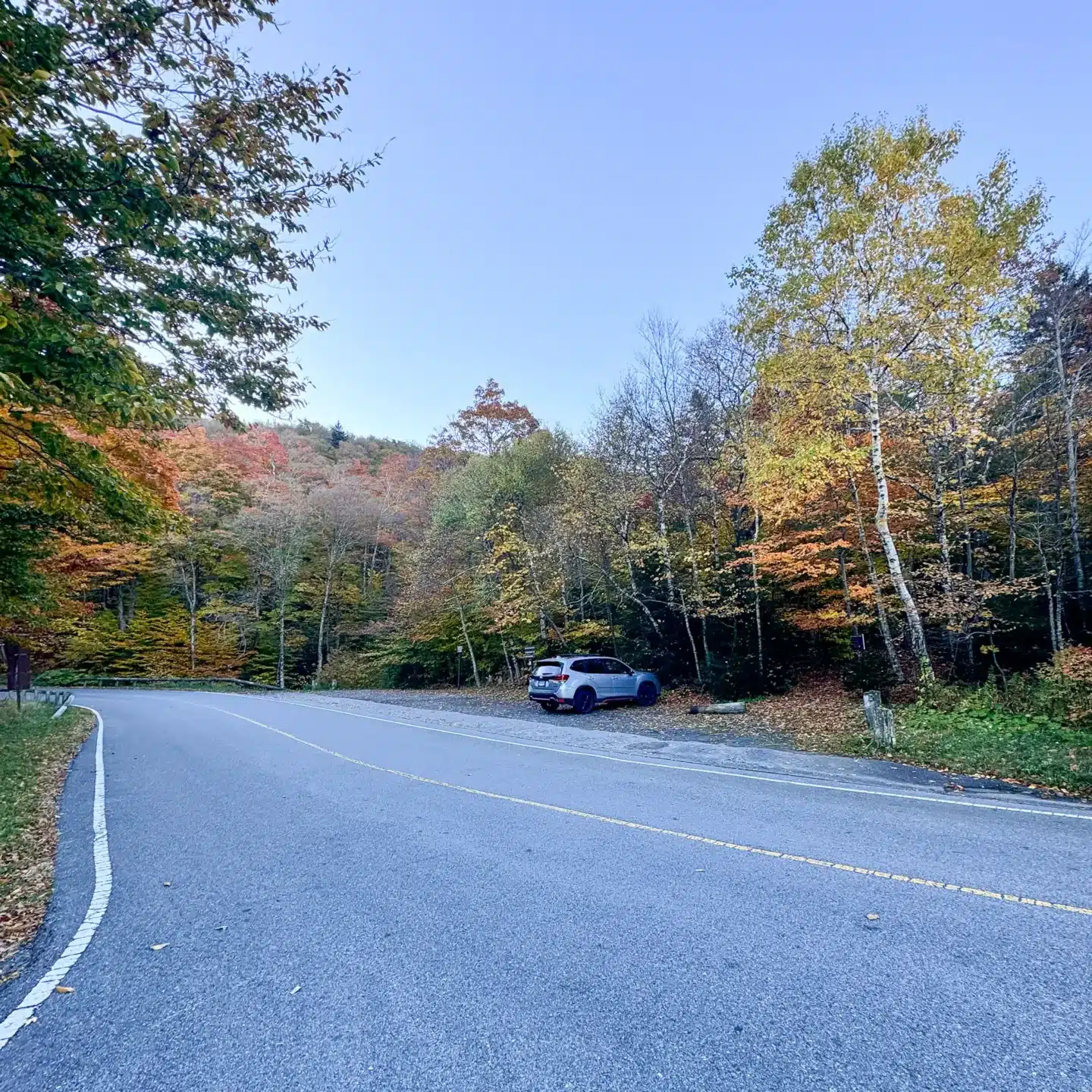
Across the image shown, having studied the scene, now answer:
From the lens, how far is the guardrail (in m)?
31.2

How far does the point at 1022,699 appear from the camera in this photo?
9.67 meters

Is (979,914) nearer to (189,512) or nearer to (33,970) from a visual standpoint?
(33,970)

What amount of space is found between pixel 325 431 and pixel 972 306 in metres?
69.8

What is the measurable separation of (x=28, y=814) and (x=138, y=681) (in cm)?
3021

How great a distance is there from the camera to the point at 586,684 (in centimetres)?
1571

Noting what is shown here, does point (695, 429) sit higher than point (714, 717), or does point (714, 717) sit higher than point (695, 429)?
point (695, 429)

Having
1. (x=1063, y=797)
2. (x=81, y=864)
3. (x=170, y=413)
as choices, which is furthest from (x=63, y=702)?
(x=1063, y=797)

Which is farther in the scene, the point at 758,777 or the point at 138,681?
the point at 138,681

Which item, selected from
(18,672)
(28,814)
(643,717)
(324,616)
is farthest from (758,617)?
(324,616)

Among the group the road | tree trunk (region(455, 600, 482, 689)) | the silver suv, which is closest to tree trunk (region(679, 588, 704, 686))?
the silver suv

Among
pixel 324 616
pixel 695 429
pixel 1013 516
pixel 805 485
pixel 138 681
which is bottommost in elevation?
pixel 138 681

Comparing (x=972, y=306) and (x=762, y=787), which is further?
(x=972, y=306)

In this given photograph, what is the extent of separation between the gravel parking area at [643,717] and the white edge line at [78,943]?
9.00 meters

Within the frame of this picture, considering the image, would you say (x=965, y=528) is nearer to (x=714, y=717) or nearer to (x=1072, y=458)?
(x=1072, y=458)
